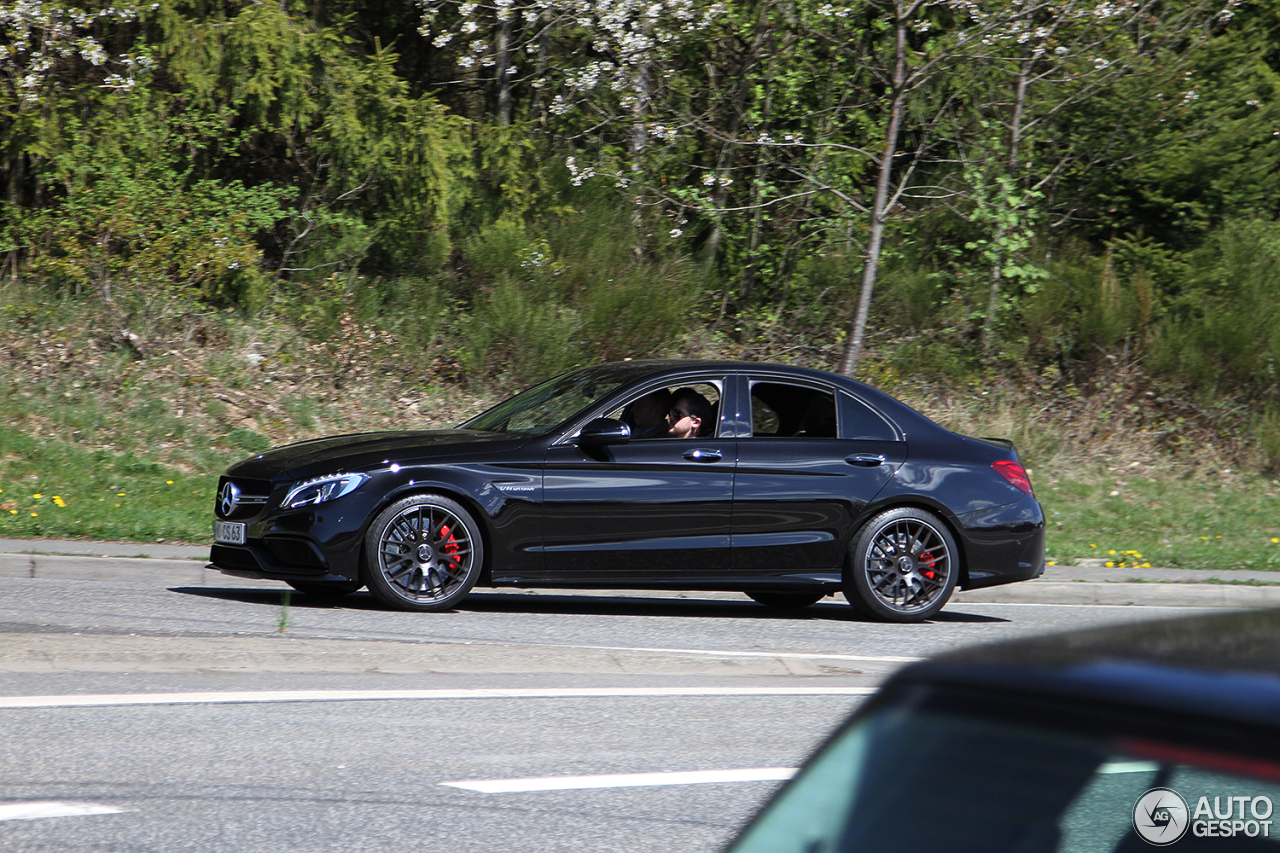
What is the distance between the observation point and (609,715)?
610 centimetres

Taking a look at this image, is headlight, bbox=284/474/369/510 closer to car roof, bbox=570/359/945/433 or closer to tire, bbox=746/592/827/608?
car roof, bbox=570/359/945/433

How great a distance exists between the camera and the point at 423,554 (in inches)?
332

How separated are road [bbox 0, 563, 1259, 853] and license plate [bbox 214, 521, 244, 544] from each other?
0.40 m

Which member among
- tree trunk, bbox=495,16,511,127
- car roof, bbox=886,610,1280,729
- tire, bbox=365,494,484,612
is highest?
tree trunk, bbox=495,16,511,127

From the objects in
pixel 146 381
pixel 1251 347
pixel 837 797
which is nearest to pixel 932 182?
pixel 1251 347

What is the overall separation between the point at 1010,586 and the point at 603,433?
16.5 ft

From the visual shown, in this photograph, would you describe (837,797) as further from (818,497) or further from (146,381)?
(146,381)

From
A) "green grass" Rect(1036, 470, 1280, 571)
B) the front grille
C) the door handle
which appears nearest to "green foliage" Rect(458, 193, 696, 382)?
"green grass" Rect(1036, 470, 1280, 571)

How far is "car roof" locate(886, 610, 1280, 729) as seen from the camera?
1.45 metres

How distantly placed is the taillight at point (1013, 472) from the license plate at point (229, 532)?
4950 mm

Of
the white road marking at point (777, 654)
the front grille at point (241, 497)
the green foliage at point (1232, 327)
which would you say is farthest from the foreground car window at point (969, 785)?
the green foliage at point (1232, 327)

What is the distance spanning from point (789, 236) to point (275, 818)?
15334mm

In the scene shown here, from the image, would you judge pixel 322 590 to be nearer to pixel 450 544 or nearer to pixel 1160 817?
pixel 450 544

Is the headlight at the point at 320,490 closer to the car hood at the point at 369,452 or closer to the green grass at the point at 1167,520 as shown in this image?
the car hood at the point at 369,452
